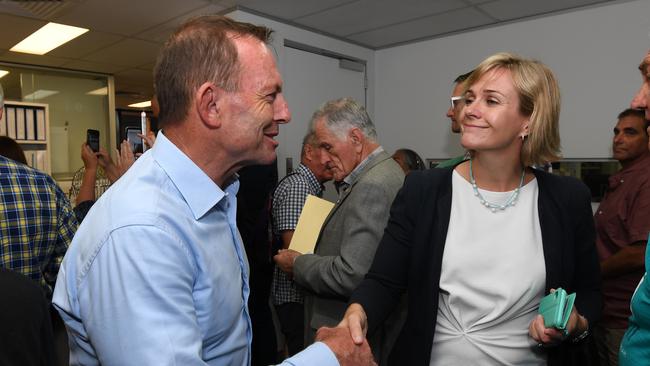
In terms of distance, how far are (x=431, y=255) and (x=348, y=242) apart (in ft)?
1.36

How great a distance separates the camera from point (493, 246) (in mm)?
1120

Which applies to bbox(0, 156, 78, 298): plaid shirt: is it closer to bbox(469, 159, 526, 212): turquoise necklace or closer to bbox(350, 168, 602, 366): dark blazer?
bbox(350, 168, 602, 366): dark blazer

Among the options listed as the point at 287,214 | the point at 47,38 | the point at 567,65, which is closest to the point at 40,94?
the point at 47,38

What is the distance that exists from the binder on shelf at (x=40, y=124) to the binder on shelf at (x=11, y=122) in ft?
0.67

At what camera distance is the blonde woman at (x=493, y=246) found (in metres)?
1.10

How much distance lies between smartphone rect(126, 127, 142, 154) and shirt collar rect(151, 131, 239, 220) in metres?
1.66

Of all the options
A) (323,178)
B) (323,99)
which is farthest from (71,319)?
(323,99)

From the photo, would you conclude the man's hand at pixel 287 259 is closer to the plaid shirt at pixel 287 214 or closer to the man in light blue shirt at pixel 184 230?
the plaid shirt at pixel 287 214

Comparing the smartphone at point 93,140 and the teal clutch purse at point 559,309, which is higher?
the smartphone at point 93,140

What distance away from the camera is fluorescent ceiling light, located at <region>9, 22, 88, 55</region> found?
3846mm

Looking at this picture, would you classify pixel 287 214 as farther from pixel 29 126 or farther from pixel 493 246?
pixel 29 126

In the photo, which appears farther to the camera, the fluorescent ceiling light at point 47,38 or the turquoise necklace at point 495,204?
the fluorescent ceiling light at point 47,38

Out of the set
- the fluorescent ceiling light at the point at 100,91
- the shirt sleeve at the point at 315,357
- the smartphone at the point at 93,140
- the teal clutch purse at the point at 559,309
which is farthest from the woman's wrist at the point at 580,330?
the fluorescent ceiling light at the point at 100,91

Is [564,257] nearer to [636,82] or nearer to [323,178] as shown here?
[323,178]
